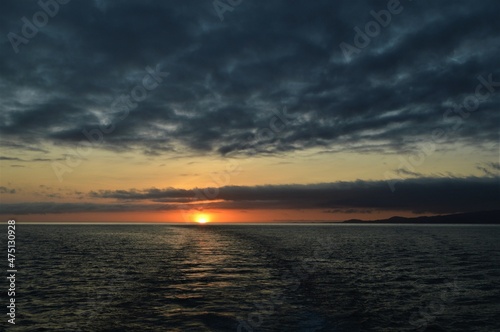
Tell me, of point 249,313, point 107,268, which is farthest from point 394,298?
point 107,268

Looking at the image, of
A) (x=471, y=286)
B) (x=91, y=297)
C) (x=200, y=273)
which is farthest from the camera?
(x=200, y=273)

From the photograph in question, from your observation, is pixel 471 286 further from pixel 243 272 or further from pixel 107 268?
pixel 107 268

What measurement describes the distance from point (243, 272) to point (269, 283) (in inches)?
337

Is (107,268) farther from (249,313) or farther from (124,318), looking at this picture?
(249,313)

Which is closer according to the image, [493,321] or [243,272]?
[493,321]

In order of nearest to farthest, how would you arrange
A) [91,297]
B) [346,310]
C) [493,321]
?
1. [493,321]
2. [346,310]
3. [91,297]

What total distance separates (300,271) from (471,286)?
717 inches

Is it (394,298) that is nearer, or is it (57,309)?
(57,309)

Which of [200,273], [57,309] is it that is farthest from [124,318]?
[200,273]

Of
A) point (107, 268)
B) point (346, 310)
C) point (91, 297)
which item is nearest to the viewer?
point (346, 310)

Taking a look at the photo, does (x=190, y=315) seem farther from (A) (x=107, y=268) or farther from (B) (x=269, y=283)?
(A) (x=107, y=268)

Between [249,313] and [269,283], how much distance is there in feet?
40.5

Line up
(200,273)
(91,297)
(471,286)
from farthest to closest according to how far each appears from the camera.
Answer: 1. (200,273)
2. (471,286)
3. (91,297)

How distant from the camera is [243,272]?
46938 mm
